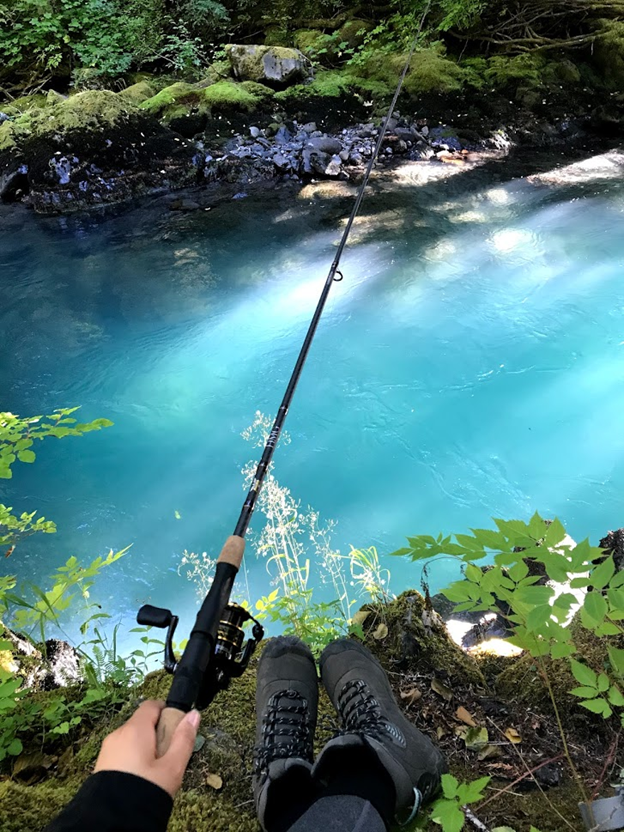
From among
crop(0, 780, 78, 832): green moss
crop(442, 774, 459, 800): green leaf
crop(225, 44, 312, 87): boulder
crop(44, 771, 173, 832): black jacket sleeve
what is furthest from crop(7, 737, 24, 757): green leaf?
crop(225, 44, 312, 87): boulder

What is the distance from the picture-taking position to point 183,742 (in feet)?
2.97

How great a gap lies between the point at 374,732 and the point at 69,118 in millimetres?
9869

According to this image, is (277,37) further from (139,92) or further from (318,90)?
(139,92)

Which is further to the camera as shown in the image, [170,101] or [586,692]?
[170,101]

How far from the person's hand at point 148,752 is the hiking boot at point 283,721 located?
0.67 meters

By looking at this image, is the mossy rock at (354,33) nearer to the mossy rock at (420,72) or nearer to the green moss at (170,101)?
the mossy rock at (420,72)

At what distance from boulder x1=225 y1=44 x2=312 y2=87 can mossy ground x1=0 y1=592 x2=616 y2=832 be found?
439 inches

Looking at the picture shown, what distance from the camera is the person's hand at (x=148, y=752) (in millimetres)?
867

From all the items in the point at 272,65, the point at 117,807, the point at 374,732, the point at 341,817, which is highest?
the point at 272,65

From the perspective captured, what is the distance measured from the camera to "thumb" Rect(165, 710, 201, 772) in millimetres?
890

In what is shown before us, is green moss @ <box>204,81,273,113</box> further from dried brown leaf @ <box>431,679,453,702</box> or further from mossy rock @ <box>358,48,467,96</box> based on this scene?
dried brown leaf @ <box>431,679,453,702</box>

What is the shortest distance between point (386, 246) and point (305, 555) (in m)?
4.43

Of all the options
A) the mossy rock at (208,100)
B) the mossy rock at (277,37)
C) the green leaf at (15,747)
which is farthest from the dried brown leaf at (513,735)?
the mossy rock at (277,37)

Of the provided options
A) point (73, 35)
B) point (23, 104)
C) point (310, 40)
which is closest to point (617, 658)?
point (23, 104)
